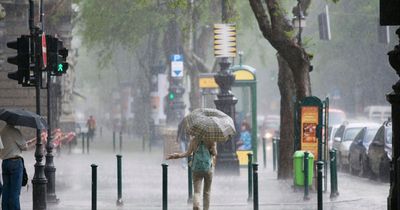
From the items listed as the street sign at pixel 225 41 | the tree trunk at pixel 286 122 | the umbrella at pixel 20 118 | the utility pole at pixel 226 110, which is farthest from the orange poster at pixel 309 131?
the umbrella at pixel 20 118

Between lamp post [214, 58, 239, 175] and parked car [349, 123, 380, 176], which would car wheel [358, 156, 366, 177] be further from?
lamp post [214, 58, 239, 175]

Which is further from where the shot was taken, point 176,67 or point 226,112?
point 176,67

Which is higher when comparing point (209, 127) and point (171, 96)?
point (171, 96)

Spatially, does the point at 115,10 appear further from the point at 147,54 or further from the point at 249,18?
the point at 147,54

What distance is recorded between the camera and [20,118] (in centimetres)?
1786

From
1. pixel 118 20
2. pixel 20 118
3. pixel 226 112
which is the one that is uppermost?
pixel 118 20

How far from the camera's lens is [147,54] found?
213 feet

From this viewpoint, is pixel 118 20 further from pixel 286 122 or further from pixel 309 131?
pixel 309 131

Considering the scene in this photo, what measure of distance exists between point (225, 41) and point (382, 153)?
5268mm

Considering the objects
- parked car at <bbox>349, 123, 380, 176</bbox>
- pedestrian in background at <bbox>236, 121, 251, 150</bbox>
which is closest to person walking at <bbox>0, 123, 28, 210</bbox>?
parked car at <bbox>349, 123, 380, 176</bbox>

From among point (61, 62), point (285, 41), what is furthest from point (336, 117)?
point (61, 62)

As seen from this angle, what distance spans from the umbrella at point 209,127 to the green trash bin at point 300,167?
6.54m

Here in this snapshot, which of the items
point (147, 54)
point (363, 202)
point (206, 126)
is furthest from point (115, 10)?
point (206, 126)

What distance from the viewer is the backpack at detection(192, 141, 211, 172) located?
1783cm
